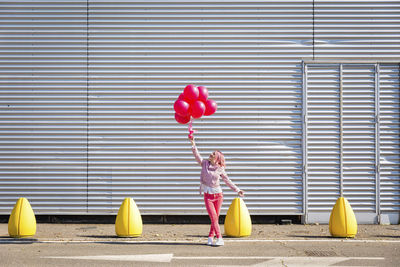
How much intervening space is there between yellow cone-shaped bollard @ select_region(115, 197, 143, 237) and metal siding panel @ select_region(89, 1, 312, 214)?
2221mm

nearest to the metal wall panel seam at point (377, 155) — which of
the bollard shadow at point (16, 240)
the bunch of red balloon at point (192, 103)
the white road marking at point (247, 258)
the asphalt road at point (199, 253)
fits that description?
the asphalt road at point (199, 253)

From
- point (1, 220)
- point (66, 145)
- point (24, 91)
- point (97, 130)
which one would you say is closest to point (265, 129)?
point (97, 130)

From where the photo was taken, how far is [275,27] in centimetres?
1202

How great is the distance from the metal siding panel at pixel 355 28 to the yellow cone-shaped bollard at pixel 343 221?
160 inches

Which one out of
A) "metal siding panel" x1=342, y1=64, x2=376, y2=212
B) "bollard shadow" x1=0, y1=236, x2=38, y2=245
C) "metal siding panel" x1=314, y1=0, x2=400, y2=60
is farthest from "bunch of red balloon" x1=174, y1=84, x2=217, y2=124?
"metal siding panel" x1=342, y1=64, x2=376, y2=212

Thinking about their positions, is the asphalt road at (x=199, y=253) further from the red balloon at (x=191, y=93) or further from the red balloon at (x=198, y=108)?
the red balloon at (x=191, y=93)

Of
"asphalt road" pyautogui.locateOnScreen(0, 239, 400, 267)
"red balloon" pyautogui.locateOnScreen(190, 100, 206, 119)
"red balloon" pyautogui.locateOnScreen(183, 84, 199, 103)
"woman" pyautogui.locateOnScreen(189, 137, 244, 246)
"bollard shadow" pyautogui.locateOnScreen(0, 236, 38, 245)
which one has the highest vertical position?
"red balloon" pyautogui.locateOnScreen(183, 84, 199, 103)

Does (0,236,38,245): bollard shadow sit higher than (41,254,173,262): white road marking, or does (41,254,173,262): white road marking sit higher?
(41,254,173,262): white road marking

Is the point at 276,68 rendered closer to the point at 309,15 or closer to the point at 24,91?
the point at 309,15

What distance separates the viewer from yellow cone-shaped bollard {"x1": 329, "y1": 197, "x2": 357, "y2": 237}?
9.63 meters

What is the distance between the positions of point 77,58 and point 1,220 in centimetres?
438

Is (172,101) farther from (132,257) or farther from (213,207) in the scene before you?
(132,257)

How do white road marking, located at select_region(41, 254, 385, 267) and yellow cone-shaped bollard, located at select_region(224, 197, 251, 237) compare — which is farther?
yellow cone-shaped bollard, located at select_region(224, 197, 251, 237)

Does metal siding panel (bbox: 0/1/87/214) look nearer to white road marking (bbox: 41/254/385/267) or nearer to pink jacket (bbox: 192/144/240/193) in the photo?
pink jacket (bbox: 192/144/240/193)
